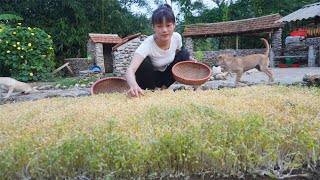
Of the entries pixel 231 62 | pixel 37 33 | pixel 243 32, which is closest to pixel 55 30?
pixel 37 33

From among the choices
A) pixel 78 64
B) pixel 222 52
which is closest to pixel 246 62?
pixel 222 52

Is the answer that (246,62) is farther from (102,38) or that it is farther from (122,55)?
(102,38)

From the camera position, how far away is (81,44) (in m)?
16.4

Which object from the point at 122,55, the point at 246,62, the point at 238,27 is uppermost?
the point at 238,27

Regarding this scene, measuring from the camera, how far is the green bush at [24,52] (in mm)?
8852

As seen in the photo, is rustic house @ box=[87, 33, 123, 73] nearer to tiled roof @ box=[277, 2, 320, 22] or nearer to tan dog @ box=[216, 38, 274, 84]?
tan dog @ box=[216, 38, 274, 84]

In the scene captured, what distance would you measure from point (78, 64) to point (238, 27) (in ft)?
31.8

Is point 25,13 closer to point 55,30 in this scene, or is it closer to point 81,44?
point 55,30

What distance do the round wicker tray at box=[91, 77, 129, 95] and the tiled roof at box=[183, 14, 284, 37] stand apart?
1276 cm

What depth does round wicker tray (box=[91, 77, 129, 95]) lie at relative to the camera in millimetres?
4078

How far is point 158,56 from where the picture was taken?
138 inches

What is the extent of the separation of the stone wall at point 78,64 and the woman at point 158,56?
1112cm

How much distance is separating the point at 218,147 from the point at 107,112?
3.27 feet

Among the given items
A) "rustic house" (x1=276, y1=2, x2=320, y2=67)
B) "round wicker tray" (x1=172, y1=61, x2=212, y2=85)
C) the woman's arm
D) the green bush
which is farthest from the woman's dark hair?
"rustic house" (x1=276, y1=2, x2=320, y2=67)
